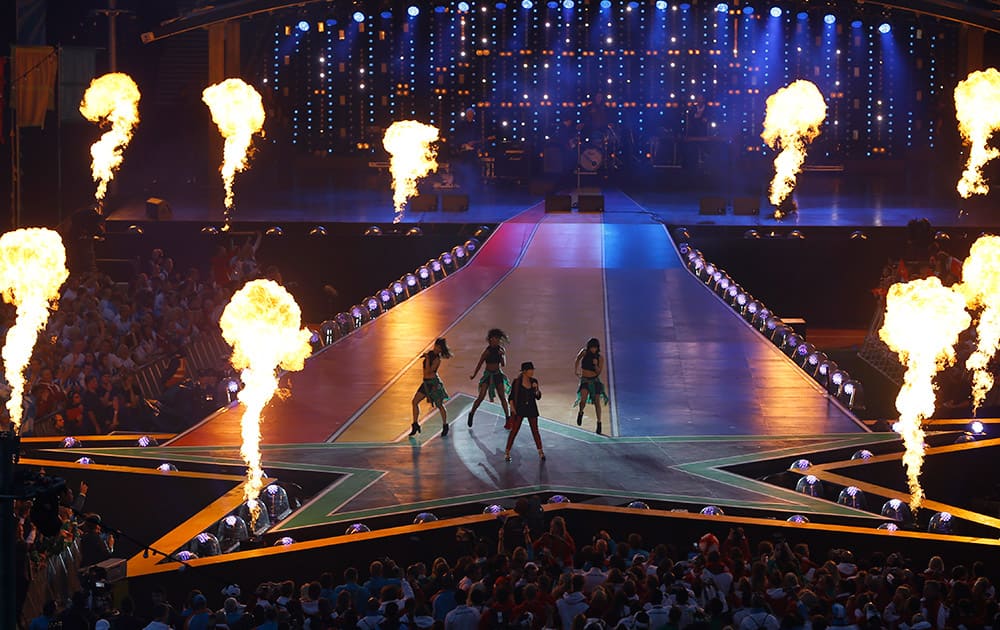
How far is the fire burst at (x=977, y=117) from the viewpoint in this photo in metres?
39.2

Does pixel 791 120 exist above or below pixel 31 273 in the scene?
above

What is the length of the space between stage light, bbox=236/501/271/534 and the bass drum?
3203 cm

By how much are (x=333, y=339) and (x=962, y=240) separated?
15.3 m

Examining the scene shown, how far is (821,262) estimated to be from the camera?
35812mm

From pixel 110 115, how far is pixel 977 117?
21.7 meters

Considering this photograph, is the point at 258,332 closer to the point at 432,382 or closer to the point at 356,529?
the point at 432,382

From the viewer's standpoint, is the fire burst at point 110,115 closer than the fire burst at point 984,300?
No

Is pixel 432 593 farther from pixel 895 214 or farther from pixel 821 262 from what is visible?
pixel 895 214

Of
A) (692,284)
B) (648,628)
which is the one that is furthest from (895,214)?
(648,628)

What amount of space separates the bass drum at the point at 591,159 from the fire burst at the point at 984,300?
19604mm

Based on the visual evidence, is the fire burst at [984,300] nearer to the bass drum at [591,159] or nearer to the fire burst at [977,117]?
the fire burst at [977,117]

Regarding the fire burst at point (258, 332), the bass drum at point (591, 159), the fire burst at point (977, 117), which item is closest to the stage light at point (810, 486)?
the fire burst at point (258, 332)

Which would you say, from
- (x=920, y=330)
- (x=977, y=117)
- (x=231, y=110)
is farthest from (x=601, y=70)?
(x=920, y=330)

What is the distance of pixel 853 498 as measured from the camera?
18.2 m
